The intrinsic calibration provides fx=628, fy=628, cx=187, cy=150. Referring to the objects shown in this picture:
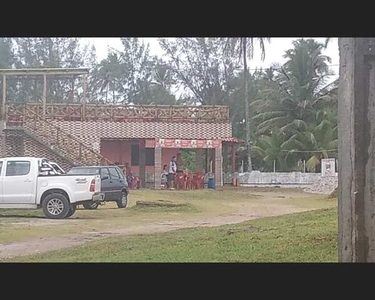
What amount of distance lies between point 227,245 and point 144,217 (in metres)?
1.13

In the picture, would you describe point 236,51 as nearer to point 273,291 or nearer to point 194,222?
point 194,222

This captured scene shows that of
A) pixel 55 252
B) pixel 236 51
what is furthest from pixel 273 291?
pixel 236 51

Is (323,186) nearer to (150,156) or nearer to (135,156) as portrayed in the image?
(150,156)

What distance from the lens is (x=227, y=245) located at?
15.8 feet

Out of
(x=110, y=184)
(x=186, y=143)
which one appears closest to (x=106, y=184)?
(x=110, y=184)

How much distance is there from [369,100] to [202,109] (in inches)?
122

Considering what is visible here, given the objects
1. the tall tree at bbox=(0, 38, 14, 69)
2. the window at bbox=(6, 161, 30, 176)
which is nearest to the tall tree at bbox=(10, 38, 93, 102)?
the tall tree at bbox=(0, 38, 14, 69)

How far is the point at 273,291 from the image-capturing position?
2.04 meters

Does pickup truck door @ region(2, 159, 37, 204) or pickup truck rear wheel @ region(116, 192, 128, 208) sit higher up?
pickup truck door @ region(2, 159, 37, 204)

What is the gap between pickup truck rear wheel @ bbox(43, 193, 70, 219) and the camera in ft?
18.9

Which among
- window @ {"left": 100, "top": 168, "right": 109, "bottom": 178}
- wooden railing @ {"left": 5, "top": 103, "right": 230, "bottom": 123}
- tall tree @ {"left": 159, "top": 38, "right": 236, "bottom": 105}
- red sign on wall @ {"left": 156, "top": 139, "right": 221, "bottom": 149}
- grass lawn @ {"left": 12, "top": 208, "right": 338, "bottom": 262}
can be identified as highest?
tall tree @ {"left": 159, "top": 38, "right": 236, "bottom": 105}

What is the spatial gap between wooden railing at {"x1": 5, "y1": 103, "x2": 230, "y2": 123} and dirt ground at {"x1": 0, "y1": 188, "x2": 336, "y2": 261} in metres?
0.75

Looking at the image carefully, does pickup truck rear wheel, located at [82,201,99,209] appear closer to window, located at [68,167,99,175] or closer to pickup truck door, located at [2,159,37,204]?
window, located at [68,167,99,175]

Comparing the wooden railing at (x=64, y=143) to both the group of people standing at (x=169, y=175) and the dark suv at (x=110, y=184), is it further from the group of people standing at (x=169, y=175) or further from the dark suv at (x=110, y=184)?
the group of people standing at (x=169, y=175)
